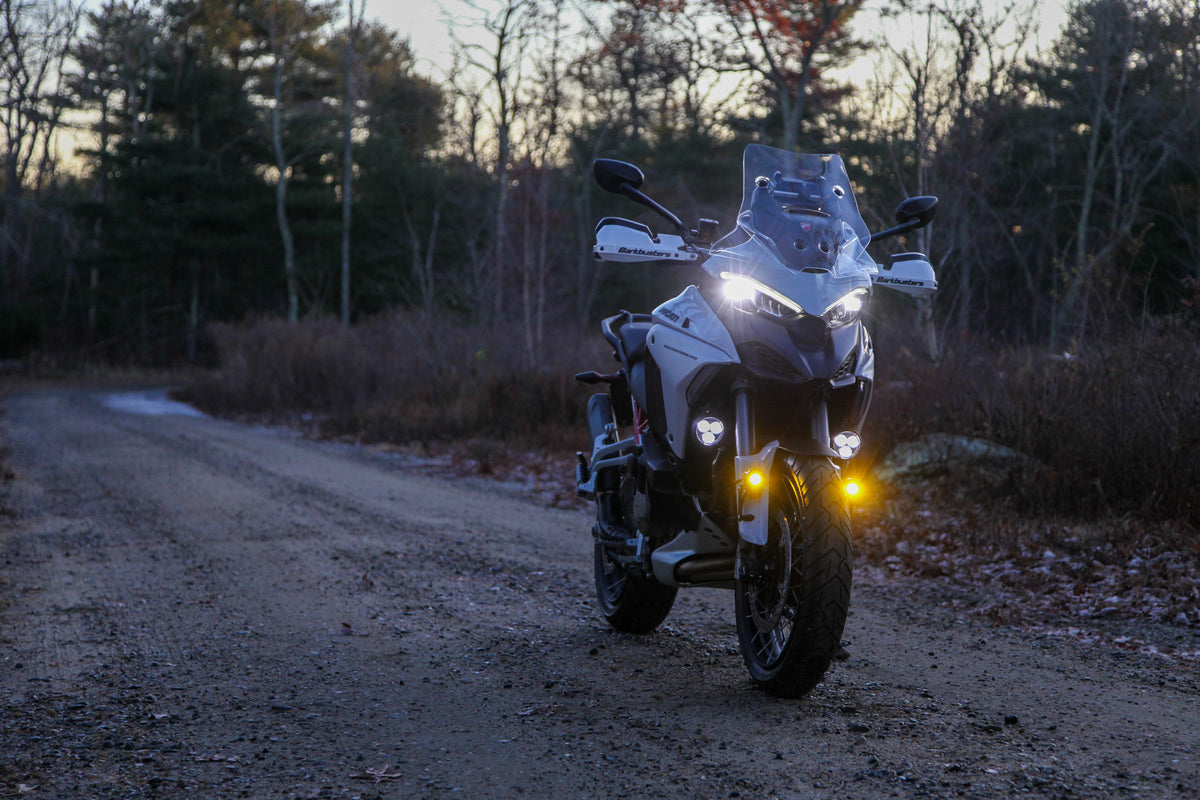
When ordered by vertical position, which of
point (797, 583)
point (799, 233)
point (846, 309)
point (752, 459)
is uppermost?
point (799, 233)

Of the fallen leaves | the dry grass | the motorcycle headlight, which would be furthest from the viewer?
the dry grass

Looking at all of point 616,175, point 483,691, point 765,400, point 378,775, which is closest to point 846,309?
point 765,400

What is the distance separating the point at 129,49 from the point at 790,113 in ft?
96.5

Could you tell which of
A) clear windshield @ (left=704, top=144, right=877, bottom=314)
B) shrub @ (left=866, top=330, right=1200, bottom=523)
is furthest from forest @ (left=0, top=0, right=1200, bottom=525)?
clear windshield @ (left=704, top=144, right=877, bottom=314)

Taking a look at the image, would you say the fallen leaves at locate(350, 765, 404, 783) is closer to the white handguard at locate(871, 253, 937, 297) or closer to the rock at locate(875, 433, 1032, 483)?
the white handguard at locate(871, 253, 937, 297)

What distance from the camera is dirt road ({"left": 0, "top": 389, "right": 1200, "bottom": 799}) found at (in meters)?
3.42

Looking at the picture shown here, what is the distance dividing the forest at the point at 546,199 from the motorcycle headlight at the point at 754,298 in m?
4.80

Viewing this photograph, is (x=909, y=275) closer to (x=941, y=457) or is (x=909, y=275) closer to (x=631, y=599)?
(x=631, y=599)

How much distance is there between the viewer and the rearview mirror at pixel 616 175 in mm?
4457

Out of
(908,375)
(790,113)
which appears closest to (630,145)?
(790,113)

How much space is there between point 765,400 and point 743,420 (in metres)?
0.13

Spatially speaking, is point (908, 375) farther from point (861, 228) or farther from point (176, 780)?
point (176, 780)

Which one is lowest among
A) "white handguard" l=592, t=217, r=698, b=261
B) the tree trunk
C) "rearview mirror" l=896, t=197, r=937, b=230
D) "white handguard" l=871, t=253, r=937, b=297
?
"white handguard" l=871, t=253, r=937, b=297

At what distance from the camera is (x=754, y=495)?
407cm
